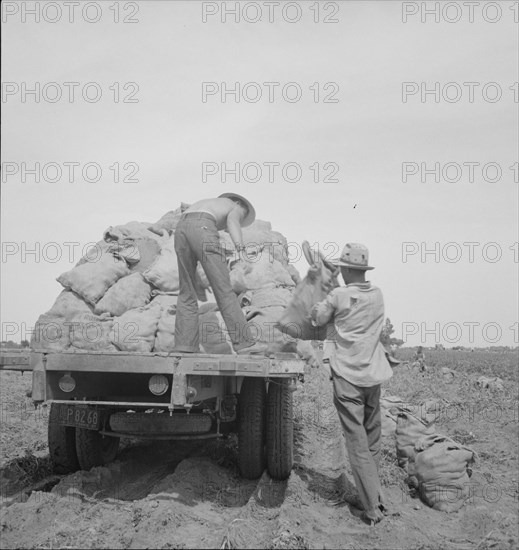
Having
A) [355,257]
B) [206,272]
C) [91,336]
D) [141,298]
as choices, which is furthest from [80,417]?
[355,257]

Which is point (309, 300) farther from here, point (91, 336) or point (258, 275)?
point (91, 336)

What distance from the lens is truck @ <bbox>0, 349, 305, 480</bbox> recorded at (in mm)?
4039

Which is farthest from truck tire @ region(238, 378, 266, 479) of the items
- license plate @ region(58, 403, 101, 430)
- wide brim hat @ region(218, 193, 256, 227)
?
wide brim hat @ region(218, 193, 256, 227)

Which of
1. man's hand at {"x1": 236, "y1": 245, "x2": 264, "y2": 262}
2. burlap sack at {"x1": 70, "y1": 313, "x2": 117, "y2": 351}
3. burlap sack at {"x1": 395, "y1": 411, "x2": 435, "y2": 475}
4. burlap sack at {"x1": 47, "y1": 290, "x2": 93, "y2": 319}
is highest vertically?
man's hand at {"x1": 236, "y1": 245, "x2": 264, "y2": 262}

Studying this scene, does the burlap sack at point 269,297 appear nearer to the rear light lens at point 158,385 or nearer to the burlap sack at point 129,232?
the burlap sack at point 129,232

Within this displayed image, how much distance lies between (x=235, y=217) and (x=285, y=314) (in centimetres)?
114

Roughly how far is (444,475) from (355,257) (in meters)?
1.84

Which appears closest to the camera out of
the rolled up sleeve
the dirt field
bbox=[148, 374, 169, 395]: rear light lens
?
the dirt field

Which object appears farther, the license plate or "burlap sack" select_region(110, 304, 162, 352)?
"burlap sack" select_region(110, 304, 162, 352)

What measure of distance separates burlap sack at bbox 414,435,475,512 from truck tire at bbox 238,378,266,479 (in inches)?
51.1

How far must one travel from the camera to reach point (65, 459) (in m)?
5.30

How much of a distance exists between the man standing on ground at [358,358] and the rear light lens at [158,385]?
47.6 inches

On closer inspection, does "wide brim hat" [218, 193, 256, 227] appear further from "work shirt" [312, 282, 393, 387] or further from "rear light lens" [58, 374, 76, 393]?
"rear light lens" [58, 374, 76, 393]

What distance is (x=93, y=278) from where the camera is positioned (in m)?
5.78
